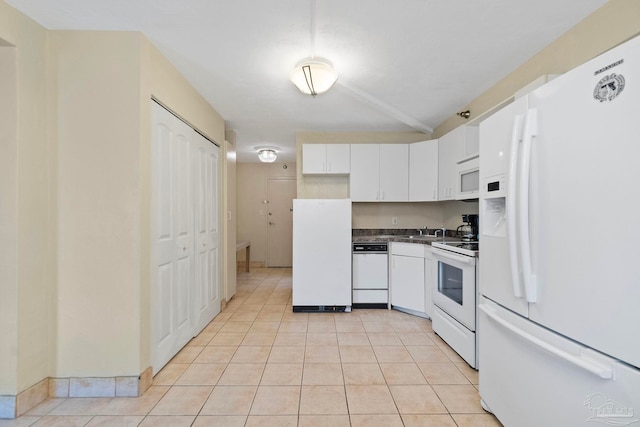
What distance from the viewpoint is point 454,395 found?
185cm

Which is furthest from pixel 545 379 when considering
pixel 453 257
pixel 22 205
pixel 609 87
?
pixel 22 205

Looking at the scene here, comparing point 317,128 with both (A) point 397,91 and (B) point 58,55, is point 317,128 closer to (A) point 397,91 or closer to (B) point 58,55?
(A) point 397,91

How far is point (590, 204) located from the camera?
1.00 meters

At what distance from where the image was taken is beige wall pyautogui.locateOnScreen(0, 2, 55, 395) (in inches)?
63.1

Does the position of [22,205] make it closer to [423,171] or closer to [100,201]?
[100,201]

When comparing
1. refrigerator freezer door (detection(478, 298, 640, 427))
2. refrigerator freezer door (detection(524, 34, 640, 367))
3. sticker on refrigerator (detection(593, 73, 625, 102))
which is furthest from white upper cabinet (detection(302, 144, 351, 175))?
sticker on refrigerator (detection(593, 73, 625, 102))

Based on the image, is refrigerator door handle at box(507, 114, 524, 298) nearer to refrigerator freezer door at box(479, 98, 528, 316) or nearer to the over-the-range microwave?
refrigerator freezer door at box(479, 98, 528, 316)

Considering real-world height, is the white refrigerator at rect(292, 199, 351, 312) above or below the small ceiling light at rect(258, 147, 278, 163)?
below

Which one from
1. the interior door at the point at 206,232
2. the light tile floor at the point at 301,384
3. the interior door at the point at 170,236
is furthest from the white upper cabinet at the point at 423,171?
the interior door at the point at 170,236

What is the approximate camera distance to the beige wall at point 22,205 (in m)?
1.60

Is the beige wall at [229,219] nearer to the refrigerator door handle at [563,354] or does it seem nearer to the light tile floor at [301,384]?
the light tile floor at [301,384]

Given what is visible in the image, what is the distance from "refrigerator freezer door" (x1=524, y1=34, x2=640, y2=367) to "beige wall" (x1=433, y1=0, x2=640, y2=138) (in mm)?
870

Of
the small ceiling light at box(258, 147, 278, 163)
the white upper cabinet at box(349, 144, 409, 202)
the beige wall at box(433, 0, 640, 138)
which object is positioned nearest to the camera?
the beige wall at box(433, 0, 640, 138)

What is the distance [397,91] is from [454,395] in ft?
8.23
